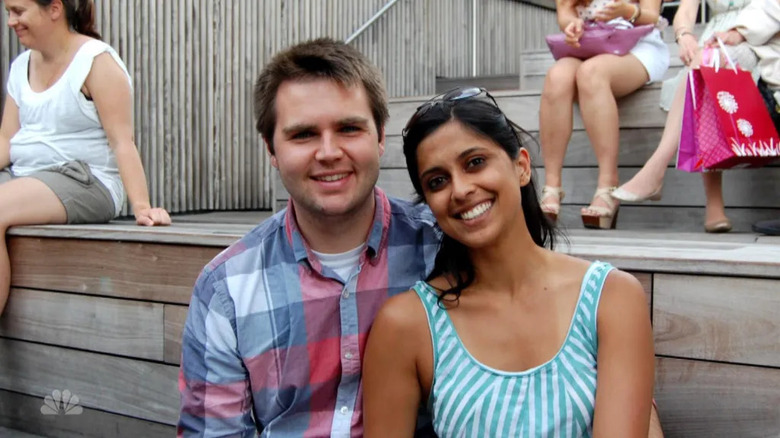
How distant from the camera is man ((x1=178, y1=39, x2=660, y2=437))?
193 cm

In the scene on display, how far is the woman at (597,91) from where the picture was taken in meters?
3.58

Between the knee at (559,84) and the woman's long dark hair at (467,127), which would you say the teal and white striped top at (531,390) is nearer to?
the woman's long dark hair at (467,127)

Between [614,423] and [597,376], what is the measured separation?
10cm

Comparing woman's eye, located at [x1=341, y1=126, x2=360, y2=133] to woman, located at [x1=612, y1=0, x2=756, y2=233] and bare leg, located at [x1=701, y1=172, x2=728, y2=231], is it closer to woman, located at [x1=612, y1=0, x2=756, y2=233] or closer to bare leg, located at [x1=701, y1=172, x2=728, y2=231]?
woman, located at [x1=612, y1=0, x2=756, y2=233]

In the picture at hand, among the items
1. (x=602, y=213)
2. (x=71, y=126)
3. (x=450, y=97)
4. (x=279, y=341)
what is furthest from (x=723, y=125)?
(x=71, y=126)

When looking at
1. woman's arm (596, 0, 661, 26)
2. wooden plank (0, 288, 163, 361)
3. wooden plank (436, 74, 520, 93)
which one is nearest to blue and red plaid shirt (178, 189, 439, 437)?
wooden plank (0, 288, 163, 361)

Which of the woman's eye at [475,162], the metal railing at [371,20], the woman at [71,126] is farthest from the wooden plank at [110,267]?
the metal railing at [371,20]

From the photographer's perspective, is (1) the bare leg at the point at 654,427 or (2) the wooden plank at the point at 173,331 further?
(2) the wooden plank at the point at 173,331

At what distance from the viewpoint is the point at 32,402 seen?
323cm

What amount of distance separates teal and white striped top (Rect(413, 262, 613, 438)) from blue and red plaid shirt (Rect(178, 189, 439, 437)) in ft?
0.84

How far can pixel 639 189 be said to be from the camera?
345 cm

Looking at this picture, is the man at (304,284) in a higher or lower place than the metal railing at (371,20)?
lower

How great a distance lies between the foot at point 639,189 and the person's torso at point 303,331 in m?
1.70

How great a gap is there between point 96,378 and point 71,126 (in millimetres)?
998
